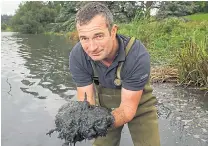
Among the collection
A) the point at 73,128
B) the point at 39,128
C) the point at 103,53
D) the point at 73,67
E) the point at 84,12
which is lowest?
the point at 39,128

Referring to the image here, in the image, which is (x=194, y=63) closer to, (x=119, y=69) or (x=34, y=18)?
(x=119, y=69)

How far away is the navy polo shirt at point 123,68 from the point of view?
2.69 meters

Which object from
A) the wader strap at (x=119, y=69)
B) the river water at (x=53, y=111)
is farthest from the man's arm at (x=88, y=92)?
the river water at (x=53, y=111)

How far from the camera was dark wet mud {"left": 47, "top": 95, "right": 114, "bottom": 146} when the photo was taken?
2.22m

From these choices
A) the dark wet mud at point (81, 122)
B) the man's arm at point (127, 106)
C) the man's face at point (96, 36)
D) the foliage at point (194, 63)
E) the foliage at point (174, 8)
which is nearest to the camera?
the dark wet mud at point (81, 122)

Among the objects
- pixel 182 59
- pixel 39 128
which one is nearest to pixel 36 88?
pixel 39 128

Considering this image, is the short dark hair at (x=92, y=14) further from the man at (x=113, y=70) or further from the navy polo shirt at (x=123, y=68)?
the navy polo shirt at (x=123, y=68)

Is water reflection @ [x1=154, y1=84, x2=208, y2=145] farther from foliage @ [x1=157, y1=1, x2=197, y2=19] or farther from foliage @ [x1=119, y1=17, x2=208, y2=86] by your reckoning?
foliage @ [x1=157, y1=1, x2=197, y2=19]

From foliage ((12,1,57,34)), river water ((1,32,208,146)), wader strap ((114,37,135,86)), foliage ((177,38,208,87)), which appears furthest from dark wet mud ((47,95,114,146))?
foliage ((12,1,57,34))

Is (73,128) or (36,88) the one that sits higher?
(73,128)

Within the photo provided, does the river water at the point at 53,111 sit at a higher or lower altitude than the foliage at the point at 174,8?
lower

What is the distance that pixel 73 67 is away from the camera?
296 centimetres

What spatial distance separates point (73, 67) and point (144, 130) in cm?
103

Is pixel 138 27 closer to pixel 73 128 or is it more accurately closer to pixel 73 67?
pixel 73 67
